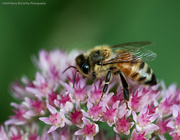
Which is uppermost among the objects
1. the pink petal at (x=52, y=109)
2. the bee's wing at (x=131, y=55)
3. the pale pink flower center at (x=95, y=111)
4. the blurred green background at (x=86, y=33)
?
the blurred green background at (x=86, y=33)

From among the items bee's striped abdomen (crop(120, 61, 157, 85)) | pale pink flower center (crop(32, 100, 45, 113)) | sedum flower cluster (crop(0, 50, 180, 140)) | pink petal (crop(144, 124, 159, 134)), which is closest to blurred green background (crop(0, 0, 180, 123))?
sedum flower cluster (crop(0, 50, 180, 140))

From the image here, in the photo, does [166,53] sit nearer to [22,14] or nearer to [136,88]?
[136,88]

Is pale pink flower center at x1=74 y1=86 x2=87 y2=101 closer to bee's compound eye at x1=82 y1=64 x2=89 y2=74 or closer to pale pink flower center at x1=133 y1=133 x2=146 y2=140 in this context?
bee's compound eye at x1=82 y1=64 x2=89 y2=74

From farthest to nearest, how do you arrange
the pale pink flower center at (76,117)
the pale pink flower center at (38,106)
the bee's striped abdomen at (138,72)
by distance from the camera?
the pale pink flower center at (38,106), the bee's striped abdomen at (138,72), the pale pink flower center at (76,117)

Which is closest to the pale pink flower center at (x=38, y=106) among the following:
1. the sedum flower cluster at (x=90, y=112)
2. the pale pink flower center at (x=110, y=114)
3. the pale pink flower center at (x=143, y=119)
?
the sedum flower cluster at (x=90, y=112)

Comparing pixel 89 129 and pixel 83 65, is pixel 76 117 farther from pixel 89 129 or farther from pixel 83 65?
pixel 83 65

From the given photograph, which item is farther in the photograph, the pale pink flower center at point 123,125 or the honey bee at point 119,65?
the honey bee at point 119,65

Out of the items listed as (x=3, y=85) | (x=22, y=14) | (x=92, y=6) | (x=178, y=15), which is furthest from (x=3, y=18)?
(x=178, y=15)

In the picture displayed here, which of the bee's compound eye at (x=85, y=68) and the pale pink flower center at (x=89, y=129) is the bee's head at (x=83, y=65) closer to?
the bee's compound eye at (x=85, y=68)

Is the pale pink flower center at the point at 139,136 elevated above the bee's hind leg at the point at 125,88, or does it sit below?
below
